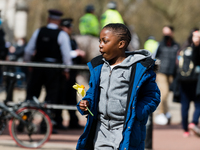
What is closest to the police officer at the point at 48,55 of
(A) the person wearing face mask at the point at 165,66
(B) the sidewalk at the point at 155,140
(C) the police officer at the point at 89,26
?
(B) the sidewalk at the point at 155,140

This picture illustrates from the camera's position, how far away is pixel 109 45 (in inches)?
150

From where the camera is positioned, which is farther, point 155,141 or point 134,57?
point 155,141

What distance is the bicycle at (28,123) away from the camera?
6961 mm

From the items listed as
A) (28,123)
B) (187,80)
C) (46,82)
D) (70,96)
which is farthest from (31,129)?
(187,80)

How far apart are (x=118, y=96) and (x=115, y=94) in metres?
0.03

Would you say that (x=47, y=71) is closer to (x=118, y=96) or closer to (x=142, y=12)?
(x=118, y=96)

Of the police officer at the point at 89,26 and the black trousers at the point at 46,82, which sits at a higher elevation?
the police officer at the point at 89,26

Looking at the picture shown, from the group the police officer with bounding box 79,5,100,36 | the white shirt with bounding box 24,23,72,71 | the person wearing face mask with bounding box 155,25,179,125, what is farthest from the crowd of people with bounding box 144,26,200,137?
the white shirt with bounding box 24,23,72,71

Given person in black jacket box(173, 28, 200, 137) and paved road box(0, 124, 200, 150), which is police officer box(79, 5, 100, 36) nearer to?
person in black jacket box(173, 28, 200, 137)

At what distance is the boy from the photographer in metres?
3.76

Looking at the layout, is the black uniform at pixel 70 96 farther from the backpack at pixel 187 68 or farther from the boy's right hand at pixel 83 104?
the boy's right hand at pixel 83 104

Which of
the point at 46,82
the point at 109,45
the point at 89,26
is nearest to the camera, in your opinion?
the point at 109,45

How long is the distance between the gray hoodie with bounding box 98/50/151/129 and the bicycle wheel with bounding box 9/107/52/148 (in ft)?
10.6

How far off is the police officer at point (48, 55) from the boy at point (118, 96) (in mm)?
4267
